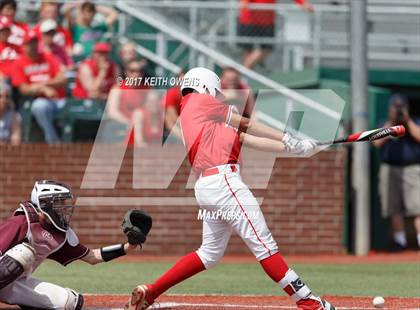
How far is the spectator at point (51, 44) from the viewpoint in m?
14.1

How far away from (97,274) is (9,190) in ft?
9.58

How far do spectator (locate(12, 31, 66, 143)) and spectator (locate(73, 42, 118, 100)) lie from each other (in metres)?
0.30

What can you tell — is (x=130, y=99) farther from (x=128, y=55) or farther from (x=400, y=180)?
(x=400, y=180)

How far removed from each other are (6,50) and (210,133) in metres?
6.98

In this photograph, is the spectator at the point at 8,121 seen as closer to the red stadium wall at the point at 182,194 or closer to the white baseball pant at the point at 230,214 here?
the red stadium wall at the point at 182,194

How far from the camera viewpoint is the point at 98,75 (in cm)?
1401

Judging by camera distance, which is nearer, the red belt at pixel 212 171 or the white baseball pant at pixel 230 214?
the white baseball pant at pixel 230 214

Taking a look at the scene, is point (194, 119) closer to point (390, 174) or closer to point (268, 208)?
point (268, 208)

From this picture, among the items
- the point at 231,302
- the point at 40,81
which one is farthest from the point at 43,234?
the point at 40,81

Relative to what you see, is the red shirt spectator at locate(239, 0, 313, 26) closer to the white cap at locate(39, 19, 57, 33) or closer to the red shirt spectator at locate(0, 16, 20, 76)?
the white cap at locate(39, 19, 57, 33)

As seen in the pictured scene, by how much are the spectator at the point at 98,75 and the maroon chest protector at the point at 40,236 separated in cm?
628

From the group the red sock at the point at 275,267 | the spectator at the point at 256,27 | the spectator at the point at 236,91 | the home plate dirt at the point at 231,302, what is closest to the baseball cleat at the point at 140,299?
the home plate dirt at the point at 231,302

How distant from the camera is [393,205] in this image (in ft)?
47.4

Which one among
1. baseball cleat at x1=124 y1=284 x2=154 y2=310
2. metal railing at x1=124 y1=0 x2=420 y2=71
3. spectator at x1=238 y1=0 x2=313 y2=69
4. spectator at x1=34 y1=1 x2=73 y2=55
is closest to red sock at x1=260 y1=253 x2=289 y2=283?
baseball cleat at x1=124 y1=284 x2=154 y2=310
